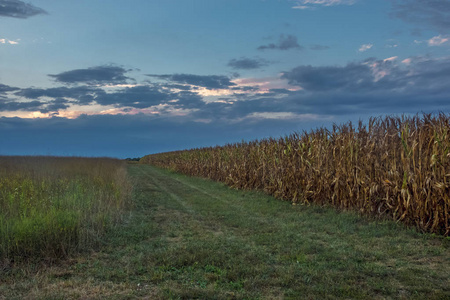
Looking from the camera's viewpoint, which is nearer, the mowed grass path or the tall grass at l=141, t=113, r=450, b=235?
the mowed grass path

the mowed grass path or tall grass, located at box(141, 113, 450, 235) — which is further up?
tall grass, located at box(141, 113, 450, 235)

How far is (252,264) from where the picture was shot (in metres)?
6.80

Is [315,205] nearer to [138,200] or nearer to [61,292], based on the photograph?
[138,200]

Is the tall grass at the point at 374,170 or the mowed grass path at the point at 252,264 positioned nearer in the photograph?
the mowed grass path at the point at 252,264

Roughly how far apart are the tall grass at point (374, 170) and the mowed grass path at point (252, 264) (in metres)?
0.73

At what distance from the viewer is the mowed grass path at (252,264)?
559 centimetres

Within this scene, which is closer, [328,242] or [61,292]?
[61,292]

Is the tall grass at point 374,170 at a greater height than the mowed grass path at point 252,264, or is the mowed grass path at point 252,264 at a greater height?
the tall grass at point 374,170

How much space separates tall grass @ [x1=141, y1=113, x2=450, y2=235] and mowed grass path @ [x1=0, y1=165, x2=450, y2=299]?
2.40 ft

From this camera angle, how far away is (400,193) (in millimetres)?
9750

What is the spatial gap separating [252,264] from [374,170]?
615 cm

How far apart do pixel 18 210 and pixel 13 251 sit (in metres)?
2.40

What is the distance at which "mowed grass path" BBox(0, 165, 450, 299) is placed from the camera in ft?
18.4

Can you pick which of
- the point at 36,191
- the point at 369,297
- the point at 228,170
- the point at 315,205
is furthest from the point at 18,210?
the point at 228,170
